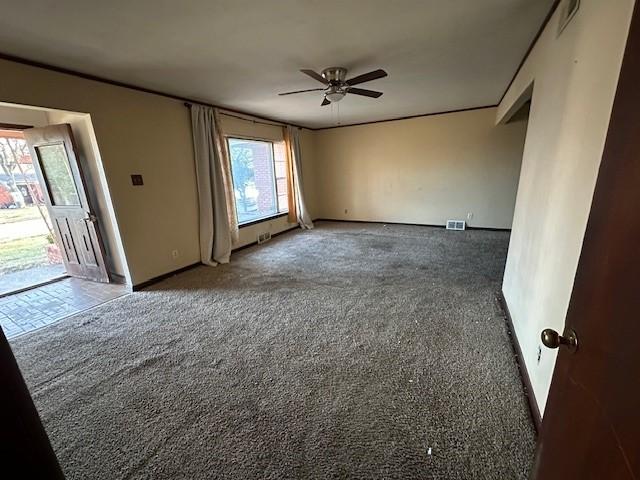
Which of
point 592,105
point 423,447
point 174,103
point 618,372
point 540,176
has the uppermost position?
point 174,103

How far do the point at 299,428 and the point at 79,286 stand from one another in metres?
3.55

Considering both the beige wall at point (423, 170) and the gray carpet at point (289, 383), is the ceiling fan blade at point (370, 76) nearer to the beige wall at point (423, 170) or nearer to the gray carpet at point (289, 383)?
the gray carpet at point (289, 383)

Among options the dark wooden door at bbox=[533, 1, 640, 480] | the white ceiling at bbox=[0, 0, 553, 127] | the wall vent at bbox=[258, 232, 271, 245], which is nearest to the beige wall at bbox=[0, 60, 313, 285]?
the white ceiling at bbox=[0, 0, 553, 127]

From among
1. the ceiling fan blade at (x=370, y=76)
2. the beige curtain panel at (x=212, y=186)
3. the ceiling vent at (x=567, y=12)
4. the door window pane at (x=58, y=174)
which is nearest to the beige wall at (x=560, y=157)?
the ceiling vent at (x=567, y=12)

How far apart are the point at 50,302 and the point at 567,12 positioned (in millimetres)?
4993

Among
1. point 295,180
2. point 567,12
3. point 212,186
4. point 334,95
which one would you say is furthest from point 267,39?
point 295,180

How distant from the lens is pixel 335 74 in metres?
2.73

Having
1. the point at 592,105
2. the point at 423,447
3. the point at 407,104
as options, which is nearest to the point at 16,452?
the point at 423,447

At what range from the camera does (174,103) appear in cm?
352

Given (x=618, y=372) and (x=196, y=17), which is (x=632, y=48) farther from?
(x=196, y=17)

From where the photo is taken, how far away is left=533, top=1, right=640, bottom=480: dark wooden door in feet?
1.67

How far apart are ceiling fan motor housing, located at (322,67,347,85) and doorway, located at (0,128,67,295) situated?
4.31 m

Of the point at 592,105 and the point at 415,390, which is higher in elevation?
the point at 592,105

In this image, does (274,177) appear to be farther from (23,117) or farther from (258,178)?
(23,117)
